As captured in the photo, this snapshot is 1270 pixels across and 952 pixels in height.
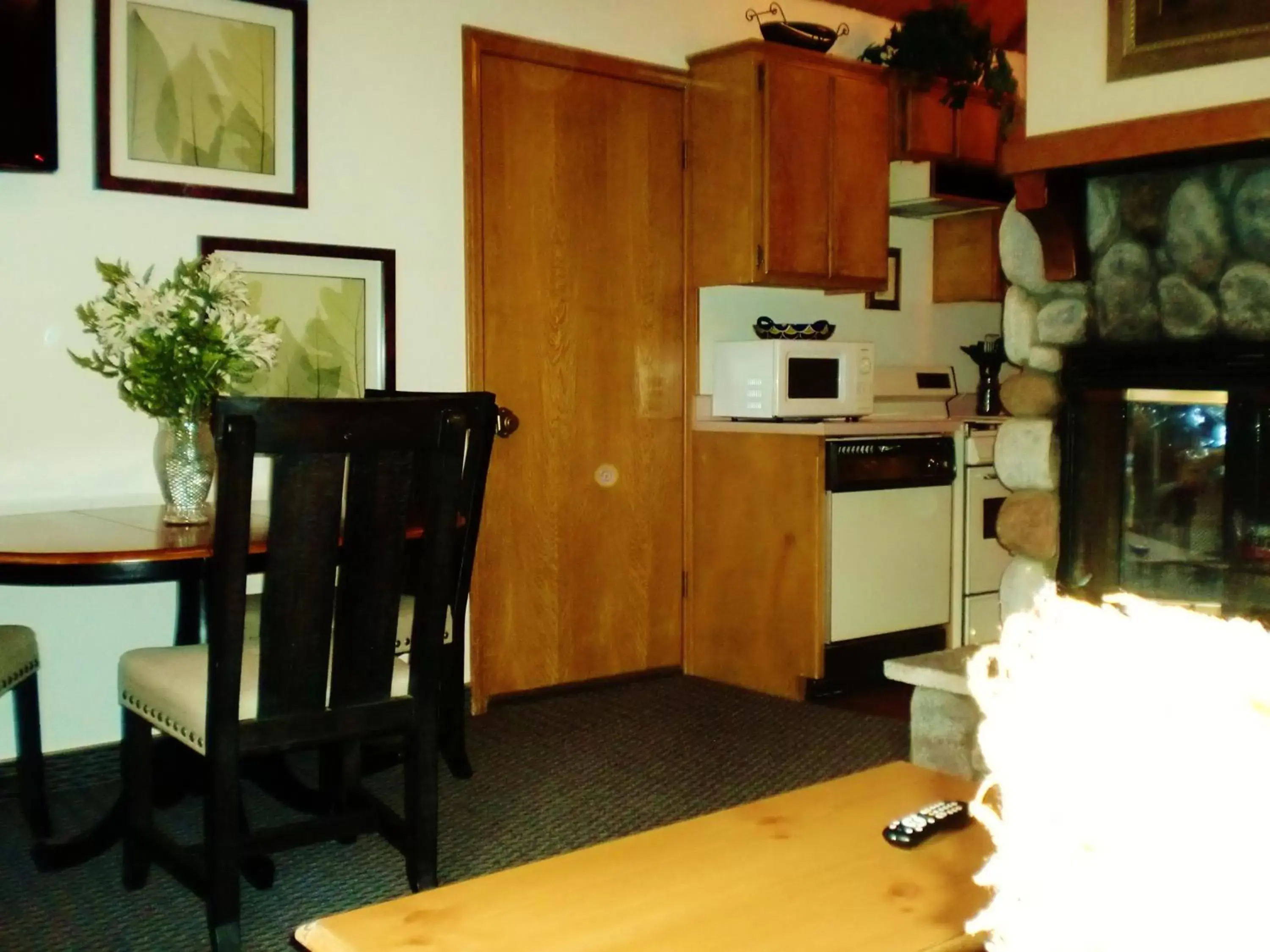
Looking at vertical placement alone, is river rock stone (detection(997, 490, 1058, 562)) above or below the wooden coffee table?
above

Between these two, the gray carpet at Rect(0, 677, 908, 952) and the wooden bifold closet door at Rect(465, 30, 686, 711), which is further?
the wooden bifold closet door at Rect(465, 30, 686, 711)

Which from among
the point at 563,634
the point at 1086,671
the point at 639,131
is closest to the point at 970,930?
the point at 1086,671

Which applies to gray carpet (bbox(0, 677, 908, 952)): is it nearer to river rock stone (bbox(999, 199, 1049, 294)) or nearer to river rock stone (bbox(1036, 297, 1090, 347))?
river rock stone (bbox(1036, 297, 1090, 347))

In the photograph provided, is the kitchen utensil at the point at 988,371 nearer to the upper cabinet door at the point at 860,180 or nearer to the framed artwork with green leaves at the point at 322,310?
the upper cabinet door at the point at 860,180

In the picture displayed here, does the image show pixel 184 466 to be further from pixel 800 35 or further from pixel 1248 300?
pixel 800 35

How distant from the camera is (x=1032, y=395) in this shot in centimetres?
320

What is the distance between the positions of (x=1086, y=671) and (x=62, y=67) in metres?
3.10

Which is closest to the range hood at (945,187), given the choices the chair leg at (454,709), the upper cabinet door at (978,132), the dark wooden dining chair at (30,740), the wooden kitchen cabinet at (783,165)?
the upper cabinet door at (978,132)

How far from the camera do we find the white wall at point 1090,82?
8.82 ft

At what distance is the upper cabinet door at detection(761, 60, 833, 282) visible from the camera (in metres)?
4.09

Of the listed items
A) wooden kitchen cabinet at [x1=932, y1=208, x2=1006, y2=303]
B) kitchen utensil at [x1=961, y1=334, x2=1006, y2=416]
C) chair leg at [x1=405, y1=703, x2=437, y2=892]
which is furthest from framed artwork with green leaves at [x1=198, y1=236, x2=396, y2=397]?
kitchen utensil at [x1=961, y1=334, x2=1006, y2=416]

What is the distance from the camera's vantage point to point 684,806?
9.56ft

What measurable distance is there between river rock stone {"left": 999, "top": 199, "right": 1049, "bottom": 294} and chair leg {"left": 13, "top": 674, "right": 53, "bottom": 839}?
8.37 ft

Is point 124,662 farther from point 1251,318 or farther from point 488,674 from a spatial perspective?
point 1251,318
